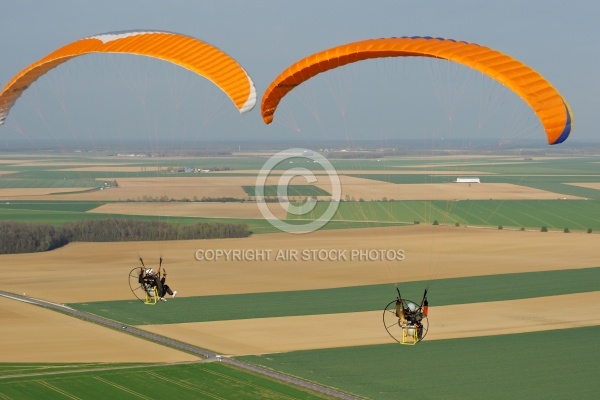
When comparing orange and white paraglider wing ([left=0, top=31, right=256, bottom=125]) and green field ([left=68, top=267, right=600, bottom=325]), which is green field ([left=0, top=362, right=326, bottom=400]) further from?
green field ([left=68, top=267, right=600, bottom=325])

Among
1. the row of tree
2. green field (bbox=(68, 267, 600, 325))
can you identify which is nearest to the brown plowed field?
green field (bbox=(68, 267, 600, 325))

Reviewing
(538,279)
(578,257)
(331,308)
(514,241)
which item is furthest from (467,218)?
(331,308)

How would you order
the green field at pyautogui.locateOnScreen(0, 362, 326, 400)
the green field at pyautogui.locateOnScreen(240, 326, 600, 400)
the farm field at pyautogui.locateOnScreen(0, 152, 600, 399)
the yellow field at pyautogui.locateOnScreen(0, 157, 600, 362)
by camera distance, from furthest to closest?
1. the yellow field at pyautogui.locateOnScreen(0, 157, 600, 362)
2. the farm field at pyautogui.locateOnScreen(0, 152, 600, 399)
3. the green field at pyautogui.locateOnScreen(240, 326, 600, 400)
4. the green field at pyautogui.locateOnScreen(0, 362, 326, 400)

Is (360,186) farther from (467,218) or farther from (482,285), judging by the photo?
(482,285)

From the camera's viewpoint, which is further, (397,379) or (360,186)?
(360,186)

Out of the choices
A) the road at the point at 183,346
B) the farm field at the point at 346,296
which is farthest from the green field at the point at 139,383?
the road at the point at 183,346

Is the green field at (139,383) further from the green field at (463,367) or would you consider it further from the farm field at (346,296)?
the green field at (463,367)

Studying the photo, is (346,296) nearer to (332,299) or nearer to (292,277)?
(332,299)
